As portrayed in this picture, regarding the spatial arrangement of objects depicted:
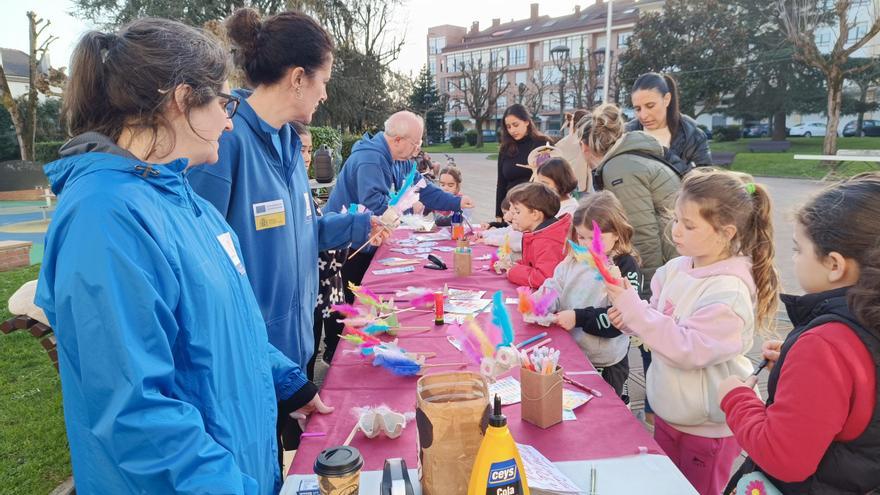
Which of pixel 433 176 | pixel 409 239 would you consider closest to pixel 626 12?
pixel 433 176

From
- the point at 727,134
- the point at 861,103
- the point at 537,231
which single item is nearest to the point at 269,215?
the point at 537,231

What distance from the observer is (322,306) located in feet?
14.3

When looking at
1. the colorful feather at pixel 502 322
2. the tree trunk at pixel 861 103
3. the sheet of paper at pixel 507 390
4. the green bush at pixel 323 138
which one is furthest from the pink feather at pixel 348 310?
the tree trunk at pixel 861 103

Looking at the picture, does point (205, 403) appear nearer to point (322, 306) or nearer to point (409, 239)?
point (322, 306)

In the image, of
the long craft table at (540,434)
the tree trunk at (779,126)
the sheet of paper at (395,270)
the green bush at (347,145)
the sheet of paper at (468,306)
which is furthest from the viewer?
the tree trunk at (779,126)

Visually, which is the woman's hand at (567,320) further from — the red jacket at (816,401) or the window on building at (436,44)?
the window on building at (436,44)

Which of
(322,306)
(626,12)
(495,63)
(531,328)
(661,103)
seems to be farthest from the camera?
(495,63)

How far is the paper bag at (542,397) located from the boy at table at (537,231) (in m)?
1.63

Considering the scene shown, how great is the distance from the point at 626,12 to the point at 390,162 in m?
54.5

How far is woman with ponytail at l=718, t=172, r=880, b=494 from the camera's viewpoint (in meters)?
1.23

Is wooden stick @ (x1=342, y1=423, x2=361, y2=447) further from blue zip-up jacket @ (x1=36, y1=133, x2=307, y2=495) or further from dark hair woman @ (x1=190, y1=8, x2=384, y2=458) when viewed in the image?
dark hair woman @ (x1=190, y1=8, x2=384, y2=458)

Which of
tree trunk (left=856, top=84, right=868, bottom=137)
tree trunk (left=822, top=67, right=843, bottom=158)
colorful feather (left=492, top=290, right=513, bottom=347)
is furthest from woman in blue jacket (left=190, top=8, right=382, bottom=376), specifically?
tree trunk (left=856, top=84, right=868, bottom=137)

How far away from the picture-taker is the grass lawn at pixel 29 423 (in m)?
2.89

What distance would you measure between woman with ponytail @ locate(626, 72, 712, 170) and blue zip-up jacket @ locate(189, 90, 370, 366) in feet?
9.04
